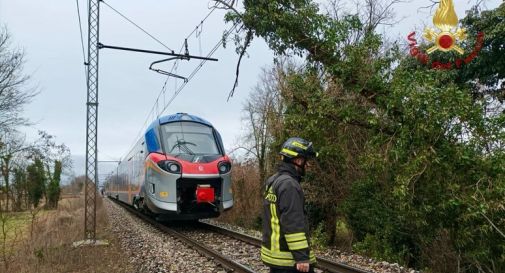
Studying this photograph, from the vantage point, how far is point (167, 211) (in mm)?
13227

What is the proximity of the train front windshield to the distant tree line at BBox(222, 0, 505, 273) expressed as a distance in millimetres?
2510

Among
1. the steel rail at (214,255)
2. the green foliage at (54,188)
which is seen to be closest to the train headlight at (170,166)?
the steel rail at (214,255)

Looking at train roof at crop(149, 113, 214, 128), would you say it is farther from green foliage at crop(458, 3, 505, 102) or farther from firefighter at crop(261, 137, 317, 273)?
firefighter at crop(261, 137, 317, 273)

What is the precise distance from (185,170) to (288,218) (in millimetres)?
9634

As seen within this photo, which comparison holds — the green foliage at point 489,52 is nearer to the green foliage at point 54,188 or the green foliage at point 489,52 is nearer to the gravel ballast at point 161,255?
the gravel ballast at point 161,255

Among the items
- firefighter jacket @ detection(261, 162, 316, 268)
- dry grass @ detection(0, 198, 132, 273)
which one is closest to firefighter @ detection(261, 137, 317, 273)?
firefighter jacket @ detection(261, 162, 316, 268)

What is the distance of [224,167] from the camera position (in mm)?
13898

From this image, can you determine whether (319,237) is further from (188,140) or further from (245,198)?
(245,198)

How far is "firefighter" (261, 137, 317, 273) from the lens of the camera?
3773 millimetres

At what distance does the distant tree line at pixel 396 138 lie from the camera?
793cm

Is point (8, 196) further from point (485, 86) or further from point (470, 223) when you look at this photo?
point (485, 86)

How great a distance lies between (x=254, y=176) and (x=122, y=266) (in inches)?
500

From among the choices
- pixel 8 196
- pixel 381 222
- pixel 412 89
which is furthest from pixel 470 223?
pixel 8 196

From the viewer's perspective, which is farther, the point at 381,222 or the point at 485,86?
the point at 485,86
